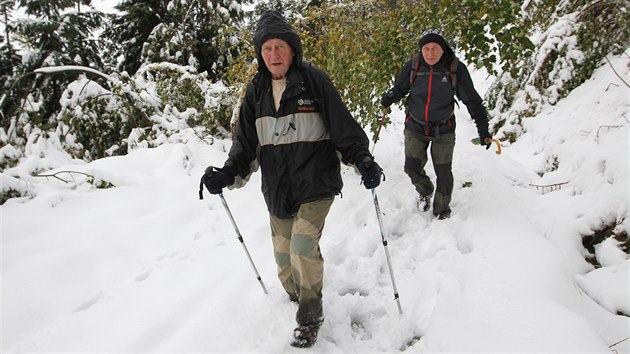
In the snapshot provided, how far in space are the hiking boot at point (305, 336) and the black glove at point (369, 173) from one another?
1062mm

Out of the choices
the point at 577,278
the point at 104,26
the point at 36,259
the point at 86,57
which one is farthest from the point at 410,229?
the point at 104,26

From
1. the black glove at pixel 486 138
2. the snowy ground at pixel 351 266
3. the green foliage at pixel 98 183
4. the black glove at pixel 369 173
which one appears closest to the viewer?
the black glove at pixel 369 173

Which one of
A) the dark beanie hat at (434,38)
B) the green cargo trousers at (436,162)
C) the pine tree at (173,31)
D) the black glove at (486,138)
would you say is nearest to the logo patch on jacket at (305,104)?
the dark beanie hat at (434,38)

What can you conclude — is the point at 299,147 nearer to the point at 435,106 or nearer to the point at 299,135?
the point at 299,135

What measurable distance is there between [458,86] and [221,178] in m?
2.70

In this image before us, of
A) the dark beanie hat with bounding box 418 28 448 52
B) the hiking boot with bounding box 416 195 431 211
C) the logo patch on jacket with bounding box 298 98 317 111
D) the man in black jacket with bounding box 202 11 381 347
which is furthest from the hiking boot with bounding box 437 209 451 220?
the logo patch on jacket with bounding box 298 98 317 111

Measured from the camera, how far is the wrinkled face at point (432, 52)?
11.9 feet

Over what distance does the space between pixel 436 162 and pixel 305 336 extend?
257cm

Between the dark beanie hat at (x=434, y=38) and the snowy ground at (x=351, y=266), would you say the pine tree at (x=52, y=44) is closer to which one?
the snowy ground at (x=351, y=266)

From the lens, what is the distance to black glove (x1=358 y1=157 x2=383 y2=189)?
2324 millimetres

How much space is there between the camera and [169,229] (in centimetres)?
426

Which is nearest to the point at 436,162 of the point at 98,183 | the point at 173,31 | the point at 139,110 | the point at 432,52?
the point at 432,52

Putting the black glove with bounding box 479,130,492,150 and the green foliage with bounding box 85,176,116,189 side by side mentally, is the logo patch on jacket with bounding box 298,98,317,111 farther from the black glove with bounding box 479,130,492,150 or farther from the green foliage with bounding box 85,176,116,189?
the green foliage with bounding box 85,176,116,189

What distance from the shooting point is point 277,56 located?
2404 millimetres
